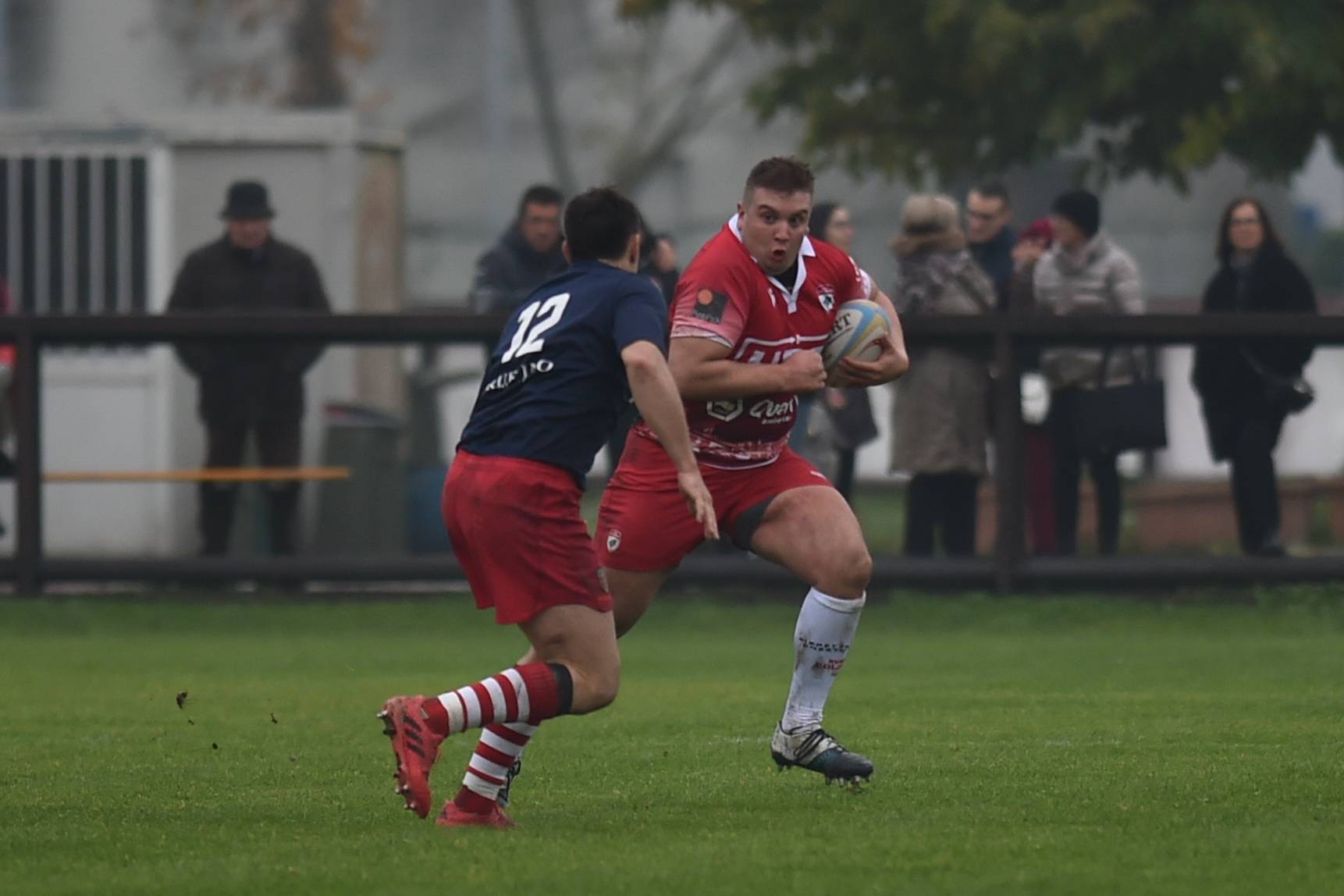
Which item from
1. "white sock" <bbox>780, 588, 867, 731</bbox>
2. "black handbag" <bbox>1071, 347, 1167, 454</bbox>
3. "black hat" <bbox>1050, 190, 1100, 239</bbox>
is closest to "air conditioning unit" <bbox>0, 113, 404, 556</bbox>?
"black hat" <bbox>1050, 190, 1100, 239</bbox>

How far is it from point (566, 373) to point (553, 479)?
0.97ft

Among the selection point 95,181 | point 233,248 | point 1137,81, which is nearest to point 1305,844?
point 233,248

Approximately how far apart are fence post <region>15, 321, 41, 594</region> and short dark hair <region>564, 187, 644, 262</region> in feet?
26.8

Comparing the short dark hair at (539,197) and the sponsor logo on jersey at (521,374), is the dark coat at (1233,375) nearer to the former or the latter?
the short dark hair at (539,197)

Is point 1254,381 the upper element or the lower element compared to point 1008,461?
upper

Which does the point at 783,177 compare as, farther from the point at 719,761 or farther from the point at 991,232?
the point at 991,232

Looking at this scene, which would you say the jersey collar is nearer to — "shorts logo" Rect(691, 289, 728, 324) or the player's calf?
"shorts logo" Rect(691, 289, 728, 324)

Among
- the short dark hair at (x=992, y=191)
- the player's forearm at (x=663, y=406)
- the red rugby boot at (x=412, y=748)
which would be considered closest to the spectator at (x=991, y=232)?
the short dark hair at (x=992, y=191)

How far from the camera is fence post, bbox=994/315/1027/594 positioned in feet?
46.3

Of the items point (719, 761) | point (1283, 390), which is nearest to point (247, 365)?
point (1283, 390)

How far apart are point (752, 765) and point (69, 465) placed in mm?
7617

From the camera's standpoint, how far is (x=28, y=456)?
575 inches

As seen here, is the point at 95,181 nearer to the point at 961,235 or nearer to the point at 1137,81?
the point at 961,235

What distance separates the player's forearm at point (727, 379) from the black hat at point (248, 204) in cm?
732
